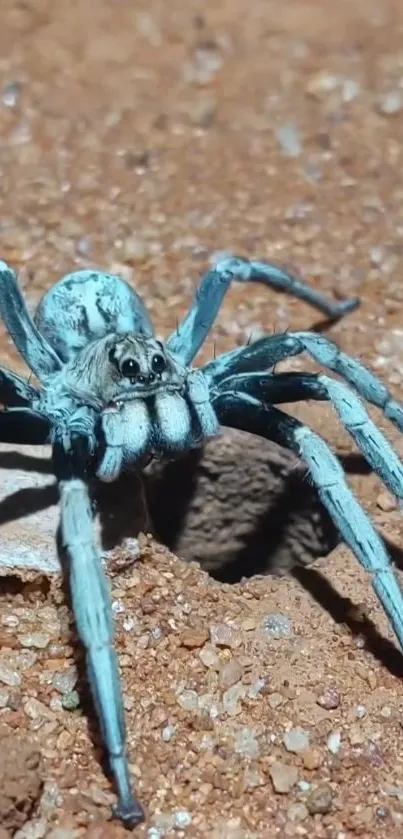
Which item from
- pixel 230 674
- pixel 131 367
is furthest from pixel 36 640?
pixel 131 367

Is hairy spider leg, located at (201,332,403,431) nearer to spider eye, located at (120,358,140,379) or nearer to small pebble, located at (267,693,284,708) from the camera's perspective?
spider eye, located at (120,358,140,379)

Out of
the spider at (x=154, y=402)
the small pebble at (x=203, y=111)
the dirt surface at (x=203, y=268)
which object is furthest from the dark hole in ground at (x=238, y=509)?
the small pebble at (x=203, y=111)

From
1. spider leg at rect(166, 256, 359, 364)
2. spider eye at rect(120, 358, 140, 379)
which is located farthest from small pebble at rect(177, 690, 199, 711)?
spider leg at rect(166, 256, 359, 364)

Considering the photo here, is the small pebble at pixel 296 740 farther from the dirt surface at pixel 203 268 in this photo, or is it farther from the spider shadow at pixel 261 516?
the spider shadow at pixel 261 516

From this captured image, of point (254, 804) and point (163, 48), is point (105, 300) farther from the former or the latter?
point (163, 48)

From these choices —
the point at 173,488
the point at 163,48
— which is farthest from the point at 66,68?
the point at 173,488

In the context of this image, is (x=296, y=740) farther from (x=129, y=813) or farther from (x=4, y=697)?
(x=4, y=697)
